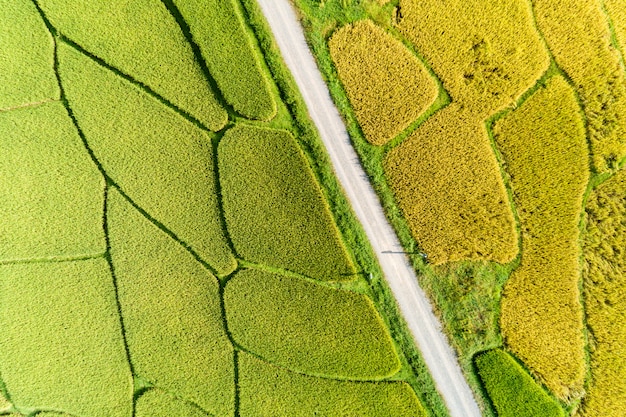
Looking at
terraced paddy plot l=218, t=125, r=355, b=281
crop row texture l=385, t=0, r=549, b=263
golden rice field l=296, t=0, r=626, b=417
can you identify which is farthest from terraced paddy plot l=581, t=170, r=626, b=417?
terraced paddy plot l=218, t=125, r=355, b=281

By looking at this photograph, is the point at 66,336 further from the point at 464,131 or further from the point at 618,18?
the point at 618,18

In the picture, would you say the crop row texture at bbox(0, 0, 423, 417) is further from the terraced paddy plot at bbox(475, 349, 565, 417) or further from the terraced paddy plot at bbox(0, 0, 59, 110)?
the terraced paddy plot at bbox(475, 349, 565, 417)

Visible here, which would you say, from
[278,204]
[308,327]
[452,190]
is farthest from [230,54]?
[308,327]

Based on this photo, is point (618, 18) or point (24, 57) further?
point (24, 57)

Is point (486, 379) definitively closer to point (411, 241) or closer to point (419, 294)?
point (419, 294)

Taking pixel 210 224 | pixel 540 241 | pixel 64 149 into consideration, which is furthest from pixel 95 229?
pixel 540 241
